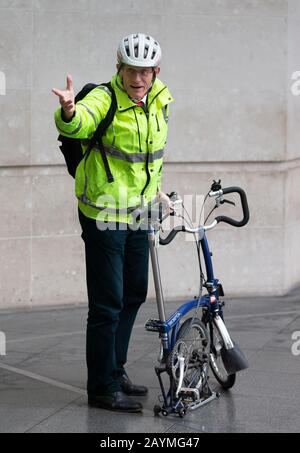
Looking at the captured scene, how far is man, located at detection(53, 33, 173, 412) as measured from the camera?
5.41 metres

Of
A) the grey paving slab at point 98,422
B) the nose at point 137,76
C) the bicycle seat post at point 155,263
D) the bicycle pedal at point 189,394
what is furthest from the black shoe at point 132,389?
the nose at point 137,76

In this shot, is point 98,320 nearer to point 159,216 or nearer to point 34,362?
point 159,216

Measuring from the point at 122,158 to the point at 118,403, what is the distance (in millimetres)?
1282

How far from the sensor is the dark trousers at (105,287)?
5.52 meters

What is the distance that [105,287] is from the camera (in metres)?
5.52

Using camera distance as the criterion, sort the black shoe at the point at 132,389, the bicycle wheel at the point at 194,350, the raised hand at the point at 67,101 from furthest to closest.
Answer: the black shoe at the point at 132,389 < the bicycle wheel at the point at 194,350 < the raised hand at the point at 67,101

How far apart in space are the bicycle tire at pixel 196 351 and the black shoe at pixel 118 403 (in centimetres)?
30

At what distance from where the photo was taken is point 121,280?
557 cm

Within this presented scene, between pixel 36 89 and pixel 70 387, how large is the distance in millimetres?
2721

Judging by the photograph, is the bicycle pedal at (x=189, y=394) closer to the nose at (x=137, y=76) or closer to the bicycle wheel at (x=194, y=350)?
the bicycle wheel at (x=194, y=350)

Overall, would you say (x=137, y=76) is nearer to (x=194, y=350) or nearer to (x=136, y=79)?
(x=136, y=79)

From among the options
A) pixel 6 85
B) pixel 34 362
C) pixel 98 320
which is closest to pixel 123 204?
pixel 98 320

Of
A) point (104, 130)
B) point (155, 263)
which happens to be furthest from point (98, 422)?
point (104, 130)

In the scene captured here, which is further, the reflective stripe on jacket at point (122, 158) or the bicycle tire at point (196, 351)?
the bicycle tire at point (196, 351)
